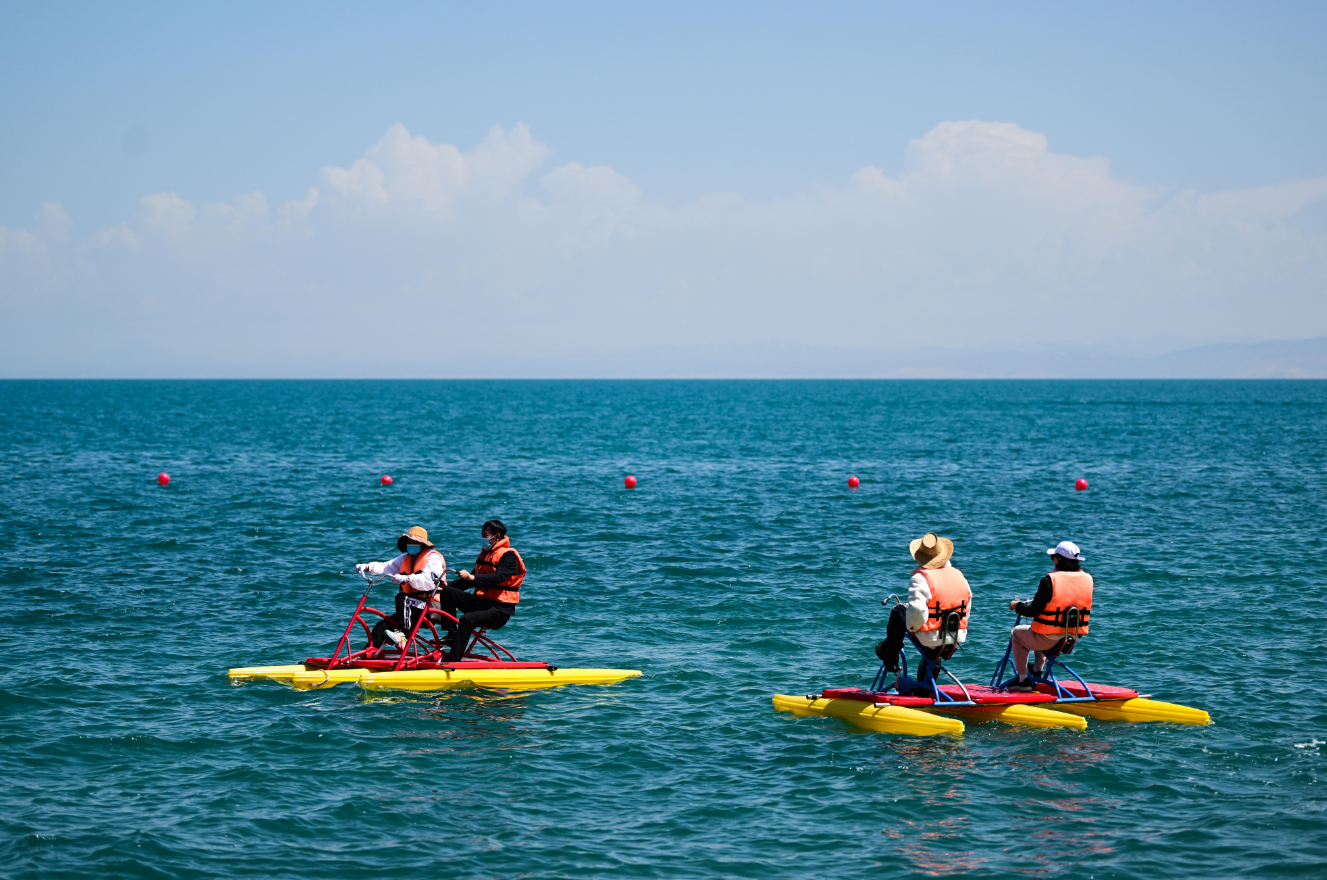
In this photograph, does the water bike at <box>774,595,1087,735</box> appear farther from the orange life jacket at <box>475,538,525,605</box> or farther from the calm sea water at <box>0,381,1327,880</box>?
the orange life jacket at <box>475,538,525,605</box>

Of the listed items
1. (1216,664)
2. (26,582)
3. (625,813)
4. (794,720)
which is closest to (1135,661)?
(1216,664)

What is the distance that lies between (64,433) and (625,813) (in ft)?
273

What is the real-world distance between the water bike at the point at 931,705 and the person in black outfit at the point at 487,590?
4.76 meters

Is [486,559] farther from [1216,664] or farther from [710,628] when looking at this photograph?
[1216,664]

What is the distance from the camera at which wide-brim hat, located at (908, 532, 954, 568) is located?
14133mm

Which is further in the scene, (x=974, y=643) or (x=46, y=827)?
(x=974, y=643)

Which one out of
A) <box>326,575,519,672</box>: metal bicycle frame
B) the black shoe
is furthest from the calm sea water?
the black shoe

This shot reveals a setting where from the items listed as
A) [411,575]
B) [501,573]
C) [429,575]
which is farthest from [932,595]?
[411,575]

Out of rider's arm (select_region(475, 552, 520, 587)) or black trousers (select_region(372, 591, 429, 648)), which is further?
black trousers (select_region(372, 591, 429, 648))

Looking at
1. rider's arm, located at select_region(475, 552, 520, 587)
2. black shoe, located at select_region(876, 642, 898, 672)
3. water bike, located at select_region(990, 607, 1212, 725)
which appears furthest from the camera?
rider's arm, located at select_region(475, 552, 520, 587)

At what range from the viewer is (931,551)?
559 inches

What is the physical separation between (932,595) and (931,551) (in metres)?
0.54

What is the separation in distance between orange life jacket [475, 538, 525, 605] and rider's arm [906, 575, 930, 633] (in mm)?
5652

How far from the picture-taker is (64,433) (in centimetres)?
8381
